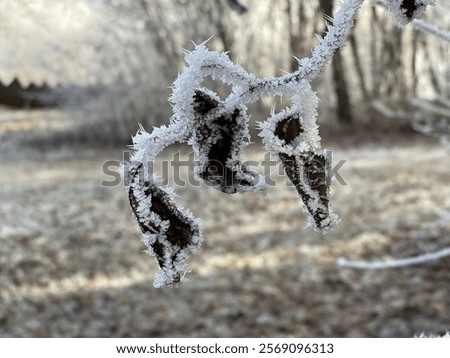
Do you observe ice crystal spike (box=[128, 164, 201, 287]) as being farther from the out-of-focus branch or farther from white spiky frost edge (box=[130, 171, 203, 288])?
the out-of-focus branch

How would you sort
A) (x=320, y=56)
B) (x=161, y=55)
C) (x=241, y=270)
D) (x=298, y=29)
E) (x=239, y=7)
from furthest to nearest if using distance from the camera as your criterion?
(x=161, y=55), (x=298, y=29), (x=241, y=270), (x=239, y=7), (x=320, y=56)

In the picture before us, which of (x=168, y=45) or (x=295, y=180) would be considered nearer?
(x=295, y=180)

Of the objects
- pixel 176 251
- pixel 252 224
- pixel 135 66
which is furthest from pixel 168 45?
pixel 176 251

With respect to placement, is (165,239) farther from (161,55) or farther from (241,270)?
(161,55)

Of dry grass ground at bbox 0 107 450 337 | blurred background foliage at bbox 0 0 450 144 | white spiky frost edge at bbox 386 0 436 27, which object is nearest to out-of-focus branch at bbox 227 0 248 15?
white spiky frost edge at bbox 386 0 436 27

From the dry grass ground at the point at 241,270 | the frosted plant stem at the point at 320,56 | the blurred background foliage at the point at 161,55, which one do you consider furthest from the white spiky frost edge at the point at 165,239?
the blurred background foliage at the point at 161,55

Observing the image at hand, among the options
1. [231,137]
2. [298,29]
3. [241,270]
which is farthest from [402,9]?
[298,29]

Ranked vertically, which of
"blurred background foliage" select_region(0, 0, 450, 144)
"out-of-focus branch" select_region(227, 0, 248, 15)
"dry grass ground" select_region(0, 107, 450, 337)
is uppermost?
"blurred background foliage" select_region(0, 0, 450, 144)
